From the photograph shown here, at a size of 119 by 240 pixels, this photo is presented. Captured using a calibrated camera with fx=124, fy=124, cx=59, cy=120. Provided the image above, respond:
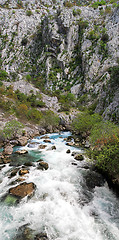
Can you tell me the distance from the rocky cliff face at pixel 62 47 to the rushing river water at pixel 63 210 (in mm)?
53898

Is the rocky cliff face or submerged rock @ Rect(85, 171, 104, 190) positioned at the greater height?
the rocky cliff face

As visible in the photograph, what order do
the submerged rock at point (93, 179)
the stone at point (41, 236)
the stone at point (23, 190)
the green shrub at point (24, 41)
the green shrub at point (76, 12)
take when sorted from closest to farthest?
1. the stone at point (41, 236)
2. the stone at point (23, 190)
3. the submerged rock at point (93, 179)
4. the green shrub at point (76, 12)
5. the green shrub at point (24, 41)

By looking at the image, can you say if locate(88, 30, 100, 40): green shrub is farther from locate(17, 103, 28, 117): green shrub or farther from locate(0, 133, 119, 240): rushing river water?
locate(0, 133, 119, 240): rushing river water

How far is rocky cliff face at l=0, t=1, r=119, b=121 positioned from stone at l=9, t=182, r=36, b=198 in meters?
55.6

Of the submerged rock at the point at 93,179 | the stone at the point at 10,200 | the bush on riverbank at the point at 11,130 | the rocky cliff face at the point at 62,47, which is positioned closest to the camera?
the stone at the point at 10,200

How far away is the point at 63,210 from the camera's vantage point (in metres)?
8.99

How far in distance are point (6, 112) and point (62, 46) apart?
67.7m

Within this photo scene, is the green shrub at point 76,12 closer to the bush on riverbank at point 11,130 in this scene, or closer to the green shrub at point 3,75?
the green shrub at point 3,75

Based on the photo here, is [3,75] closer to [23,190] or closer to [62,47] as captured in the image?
[62,47]

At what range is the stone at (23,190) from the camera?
1027 cm

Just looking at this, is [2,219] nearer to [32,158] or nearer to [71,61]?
[32,158]

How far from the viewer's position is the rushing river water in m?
7.33

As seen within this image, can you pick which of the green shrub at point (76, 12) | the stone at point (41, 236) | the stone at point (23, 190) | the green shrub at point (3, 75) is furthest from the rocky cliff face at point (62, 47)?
the stone at point (41, 236)

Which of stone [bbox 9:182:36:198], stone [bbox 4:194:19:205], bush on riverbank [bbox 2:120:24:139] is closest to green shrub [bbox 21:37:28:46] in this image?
bush on riverbank [bbox 2:120:24:139]
